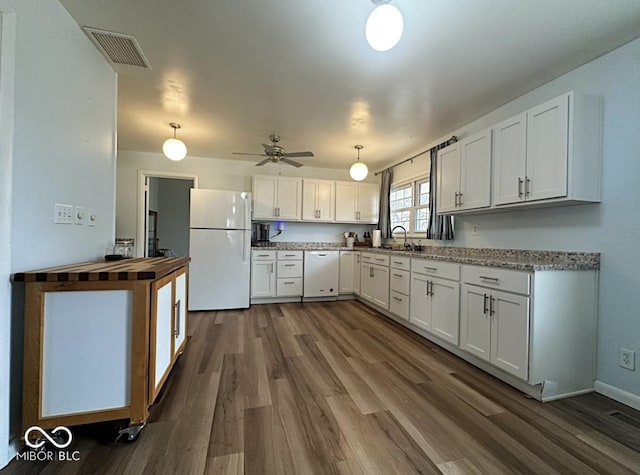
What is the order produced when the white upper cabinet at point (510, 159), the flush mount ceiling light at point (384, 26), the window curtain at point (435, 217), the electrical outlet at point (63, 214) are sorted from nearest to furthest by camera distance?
the flush mount ceiling light at point (384, 26) < the electrical outlet at point (63, 214) < the white upper cabinet at point (510, 159) < the window curtain at point (435, 217)

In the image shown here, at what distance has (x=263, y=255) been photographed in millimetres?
4309

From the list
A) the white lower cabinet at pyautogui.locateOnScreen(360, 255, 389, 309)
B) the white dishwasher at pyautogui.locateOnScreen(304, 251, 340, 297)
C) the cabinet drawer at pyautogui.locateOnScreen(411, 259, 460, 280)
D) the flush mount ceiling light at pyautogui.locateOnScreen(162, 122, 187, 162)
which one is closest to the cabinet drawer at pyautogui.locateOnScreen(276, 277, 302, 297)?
the white dishwasher at pyautogui.locateOnScreen(304, 251, 340, 297)

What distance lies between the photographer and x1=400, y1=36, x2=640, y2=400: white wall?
5.91 ft

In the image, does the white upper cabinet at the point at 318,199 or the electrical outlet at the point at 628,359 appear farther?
the white upper cabinet at the point at 318,199

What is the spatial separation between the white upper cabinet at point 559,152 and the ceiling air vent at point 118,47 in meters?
3.00

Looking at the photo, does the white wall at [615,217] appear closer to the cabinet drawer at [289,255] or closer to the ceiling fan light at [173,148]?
the cabinet drawer at [289,255]

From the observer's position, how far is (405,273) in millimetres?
3262

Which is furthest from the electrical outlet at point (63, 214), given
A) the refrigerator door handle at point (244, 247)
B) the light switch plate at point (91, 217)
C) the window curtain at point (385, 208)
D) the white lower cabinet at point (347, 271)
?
the window curtain at point (385, 208)

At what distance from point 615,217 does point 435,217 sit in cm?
170

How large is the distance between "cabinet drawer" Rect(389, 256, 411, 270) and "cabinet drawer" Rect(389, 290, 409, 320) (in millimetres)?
327

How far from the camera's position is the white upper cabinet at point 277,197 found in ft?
15.0

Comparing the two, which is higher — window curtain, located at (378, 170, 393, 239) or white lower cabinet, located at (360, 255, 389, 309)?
window curtain, located at (378, 170, 393, 239)

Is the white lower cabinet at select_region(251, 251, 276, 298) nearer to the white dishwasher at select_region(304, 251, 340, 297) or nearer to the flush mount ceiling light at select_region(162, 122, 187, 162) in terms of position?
the white dishwasher at select_region(304, 251, 340, 297)

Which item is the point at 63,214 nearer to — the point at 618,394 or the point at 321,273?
the point at 321,273
